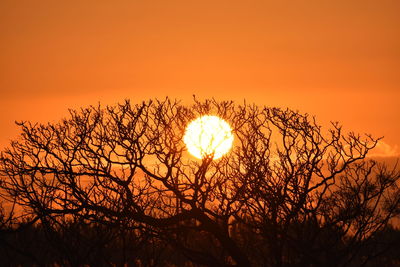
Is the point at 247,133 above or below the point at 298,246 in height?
above

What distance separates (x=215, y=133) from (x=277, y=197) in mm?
3671

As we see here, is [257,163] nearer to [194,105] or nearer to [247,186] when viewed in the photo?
[247,186]

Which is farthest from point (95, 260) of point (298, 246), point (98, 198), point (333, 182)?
point (333, 182)

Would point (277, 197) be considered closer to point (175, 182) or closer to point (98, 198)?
point (175, 182)

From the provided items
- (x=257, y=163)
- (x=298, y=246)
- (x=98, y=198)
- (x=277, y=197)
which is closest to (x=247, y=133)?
(x=257, y=163)

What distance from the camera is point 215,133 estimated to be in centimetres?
1997

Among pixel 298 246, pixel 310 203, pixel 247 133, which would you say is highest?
pixel 247 133

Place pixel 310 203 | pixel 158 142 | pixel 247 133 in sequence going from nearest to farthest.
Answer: pixel 158 142
pixel 310 203
pixel 247 133


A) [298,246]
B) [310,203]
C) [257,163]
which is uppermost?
[257,163]

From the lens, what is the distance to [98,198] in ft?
69.9

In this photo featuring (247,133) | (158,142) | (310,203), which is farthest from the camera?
(247,133)

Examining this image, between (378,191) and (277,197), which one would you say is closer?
(277,197)

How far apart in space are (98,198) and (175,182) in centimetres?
375

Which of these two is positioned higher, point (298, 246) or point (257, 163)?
point (257, 163)
